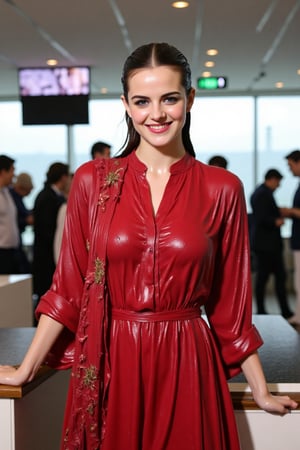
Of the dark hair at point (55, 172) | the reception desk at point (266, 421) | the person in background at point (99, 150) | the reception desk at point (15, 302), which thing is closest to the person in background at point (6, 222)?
the dark hair at point (55, 172)

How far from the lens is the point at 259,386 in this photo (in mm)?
1596

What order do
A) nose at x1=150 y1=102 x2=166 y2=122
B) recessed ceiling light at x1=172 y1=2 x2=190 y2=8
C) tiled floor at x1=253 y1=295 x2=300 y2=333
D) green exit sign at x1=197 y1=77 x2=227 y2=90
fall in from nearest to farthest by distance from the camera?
nose at x1=150 y1=102 x2=166 y2=122, recessed ceiling light at x1=172 y1=2 x2=190 y2=8, tiled floor at x1=253 y1=295 x2=300 y2=333, green exit sign at x1=197 y1=77 x2=227 y2=90

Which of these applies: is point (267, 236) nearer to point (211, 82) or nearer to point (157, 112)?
point (211, 82)

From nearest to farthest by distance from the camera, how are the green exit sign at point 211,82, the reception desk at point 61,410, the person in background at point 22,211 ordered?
the reception desk at point 61,410 → the person in background at point 22,211 → the green exit sign at point 211,82

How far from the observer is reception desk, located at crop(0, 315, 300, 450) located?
1.71 m

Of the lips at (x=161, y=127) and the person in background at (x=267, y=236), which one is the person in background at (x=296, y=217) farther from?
the lips at (x=161, y=127)

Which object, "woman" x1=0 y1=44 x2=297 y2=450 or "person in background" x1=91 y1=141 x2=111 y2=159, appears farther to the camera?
"person in background" x1=91 y1=141 x2=111 y2=159

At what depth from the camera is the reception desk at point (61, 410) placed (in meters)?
1.71

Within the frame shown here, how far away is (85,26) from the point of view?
6.73 metres

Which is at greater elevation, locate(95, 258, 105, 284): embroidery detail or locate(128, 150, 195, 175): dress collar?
locate(128, 150, 195, 175): dress collar

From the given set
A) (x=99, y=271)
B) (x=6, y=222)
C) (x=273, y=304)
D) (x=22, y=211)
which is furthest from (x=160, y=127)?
(x=273, y=304)

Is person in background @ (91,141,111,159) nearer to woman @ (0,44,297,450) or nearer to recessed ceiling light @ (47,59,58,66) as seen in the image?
recessed ceiling light @ (47,59,58,66)

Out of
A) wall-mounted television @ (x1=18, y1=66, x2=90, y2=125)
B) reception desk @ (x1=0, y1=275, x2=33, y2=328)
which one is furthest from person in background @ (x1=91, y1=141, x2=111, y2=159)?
wall-mounted television @ (x1=18, y1=66, x2=90, y2=125)

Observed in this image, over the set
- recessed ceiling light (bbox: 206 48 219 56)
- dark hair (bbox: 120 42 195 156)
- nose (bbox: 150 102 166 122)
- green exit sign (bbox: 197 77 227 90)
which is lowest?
nose (bbox: 150 102 166 122)
